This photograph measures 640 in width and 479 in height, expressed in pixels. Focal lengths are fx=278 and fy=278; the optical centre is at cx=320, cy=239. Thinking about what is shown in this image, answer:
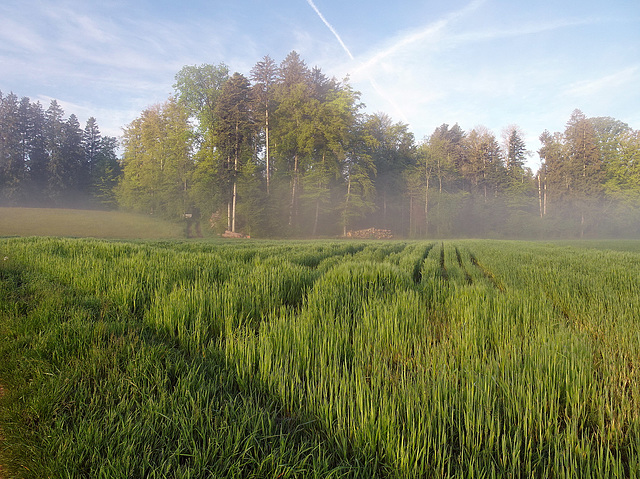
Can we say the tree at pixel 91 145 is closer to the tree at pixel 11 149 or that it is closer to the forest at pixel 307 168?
the forest at pixel 307 168

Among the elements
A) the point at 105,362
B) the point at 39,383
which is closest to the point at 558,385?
the point at 105,362

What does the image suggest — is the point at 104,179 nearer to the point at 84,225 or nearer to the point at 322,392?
the point at 84,225

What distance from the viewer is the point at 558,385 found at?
3.83ft

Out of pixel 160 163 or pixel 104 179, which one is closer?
pixel 160 163

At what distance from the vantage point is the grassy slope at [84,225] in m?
25.1

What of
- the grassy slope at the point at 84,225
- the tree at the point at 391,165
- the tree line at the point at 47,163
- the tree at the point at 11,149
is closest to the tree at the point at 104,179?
the tree line at the point at 47,163

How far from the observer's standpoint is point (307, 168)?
3206 centimetres

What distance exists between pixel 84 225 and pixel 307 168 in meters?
23.8

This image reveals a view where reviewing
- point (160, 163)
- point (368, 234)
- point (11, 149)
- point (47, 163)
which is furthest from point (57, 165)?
point (368, 234)

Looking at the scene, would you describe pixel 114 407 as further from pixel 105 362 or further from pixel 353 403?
pixel 353 403

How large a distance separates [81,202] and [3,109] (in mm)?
20989

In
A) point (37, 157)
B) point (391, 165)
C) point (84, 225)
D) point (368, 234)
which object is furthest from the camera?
point (37, 157)

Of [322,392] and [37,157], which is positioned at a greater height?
[37,157]

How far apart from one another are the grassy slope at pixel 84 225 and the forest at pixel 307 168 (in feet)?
11.4
